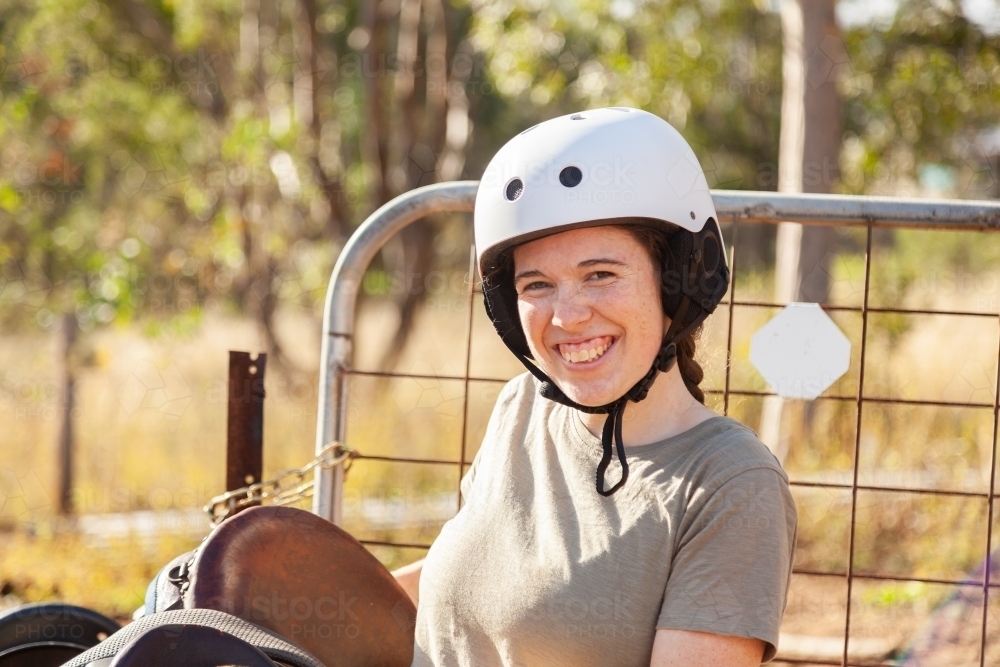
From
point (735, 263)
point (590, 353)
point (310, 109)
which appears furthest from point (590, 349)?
point (310, 109)

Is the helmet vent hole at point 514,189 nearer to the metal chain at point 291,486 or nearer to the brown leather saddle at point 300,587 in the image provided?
the brown leather saddle at point 300,587

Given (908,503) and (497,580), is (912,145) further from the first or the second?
(497,580)

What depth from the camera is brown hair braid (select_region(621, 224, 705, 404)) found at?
79.7 inches

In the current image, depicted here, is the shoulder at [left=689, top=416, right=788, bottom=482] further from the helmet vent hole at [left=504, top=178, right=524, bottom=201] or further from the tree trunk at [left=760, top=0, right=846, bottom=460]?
the tree trunk at [left=760, top=0, right=846, bottom=460]

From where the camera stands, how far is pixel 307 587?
2.36 metres

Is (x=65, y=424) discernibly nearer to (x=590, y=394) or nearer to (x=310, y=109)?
(x=310, y=109)

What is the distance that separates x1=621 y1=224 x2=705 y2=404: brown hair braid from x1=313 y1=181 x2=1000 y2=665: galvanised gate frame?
0.34m

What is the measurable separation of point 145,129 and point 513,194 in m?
14.0

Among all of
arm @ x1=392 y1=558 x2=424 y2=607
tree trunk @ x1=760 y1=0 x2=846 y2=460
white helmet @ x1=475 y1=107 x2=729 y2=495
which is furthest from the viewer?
tree trunk @ x1=760 y1=0 x2=846 y2=460

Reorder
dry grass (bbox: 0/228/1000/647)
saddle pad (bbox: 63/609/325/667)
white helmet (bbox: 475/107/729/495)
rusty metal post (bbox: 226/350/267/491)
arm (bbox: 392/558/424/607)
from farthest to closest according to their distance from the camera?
dry grass (bbox: 0/228/1000/647), rusty metal post (bbox: 226/350/267/491), arm (bbox: 392/558/424/607), white helmet (bbox: 475/107/729/495), saddle pad (bbox: 63/609/325/667)

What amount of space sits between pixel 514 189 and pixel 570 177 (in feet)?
0.43

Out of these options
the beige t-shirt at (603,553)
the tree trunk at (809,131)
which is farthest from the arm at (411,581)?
Answer: the tree trunk at (809,131)

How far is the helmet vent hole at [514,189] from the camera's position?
82.4 inches

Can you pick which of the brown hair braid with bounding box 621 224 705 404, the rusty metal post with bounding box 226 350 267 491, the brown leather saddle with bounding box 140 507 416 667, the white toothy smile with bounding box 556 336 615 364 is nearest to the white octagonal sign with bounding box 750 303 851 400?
the brown hair braid with bounding box 621 224 705 404
